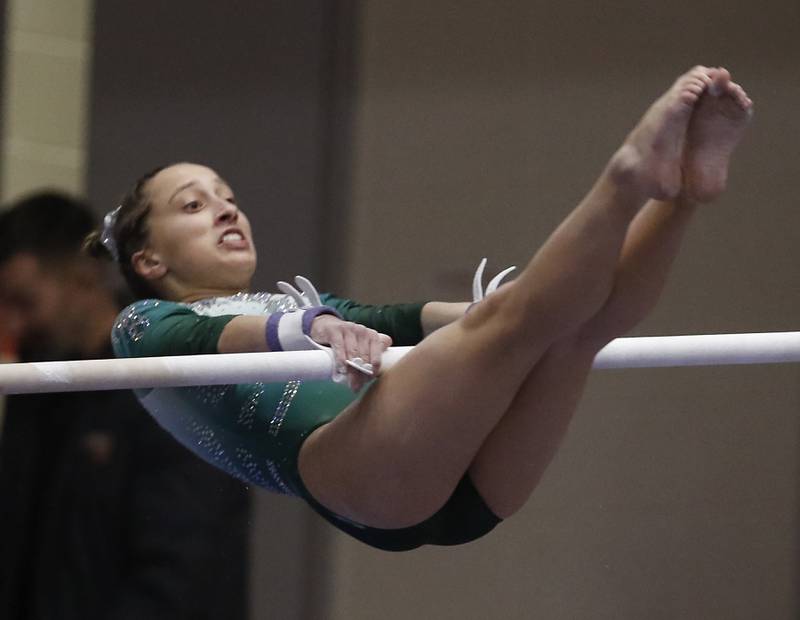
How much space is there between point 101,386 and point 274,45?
4.46 feet

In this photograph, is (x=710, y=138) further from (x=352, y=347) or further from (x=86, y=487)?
(x=86, y=487)

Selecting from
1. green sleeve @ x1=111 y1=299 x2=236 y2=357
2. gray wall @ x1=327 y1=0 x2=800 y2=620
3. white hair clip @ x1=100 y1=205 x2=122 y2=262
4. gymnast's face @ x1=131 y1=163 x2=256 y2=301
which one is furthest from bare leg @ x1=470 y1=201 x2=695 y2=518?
gray wall @ x1=327 y1=0 x2=800 y2=620

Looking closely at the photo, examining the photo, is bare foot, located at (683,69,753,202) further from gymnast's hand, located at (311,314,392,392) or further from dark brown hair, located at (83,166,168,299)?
dark brown hair, located at (83,166,168,299)

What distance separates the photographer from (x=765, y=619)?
2320 mm

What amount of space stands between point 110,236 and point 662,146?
0.72m

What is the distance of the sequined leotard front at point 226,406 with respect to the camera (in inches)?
52.0

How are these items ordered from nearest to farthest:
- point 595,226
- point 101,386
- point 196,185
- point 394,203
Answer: point 595,226, point 101,386, point 196,185, point 394,203

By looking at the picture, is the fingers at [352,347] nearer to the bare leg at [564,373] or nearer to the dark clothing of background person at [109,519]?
the bare leg at [564,373]

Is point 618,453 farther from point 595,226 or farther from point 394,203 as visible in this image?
point 595,226

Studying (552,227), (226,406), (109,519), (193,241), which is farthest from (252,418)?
(552,227)

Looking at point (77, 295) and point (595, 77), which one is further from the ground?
point (595, 77)

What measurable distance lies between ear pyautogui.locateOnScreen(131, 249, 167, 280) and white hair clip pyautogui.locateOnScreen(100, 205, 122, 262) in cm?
3

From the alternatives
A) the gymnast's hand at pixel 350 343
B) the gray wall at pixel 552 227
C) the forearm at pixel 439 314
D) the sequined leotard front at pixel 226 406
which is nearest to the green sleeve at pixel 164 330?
the sequined leotard front at pixel 226 406

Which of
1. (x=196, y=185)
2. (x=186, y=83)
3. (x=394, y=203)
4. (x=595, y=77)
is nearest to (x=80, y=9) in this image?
(x=186, y=83)
